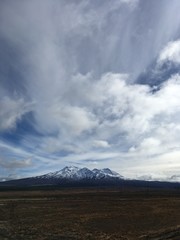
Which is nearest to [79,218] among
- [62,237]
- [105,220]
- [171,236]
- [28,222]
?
[105,220]

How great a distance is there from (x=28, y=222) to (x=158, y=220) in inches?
684

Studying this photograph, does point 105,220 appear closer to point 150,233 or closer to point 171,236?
point 150,233

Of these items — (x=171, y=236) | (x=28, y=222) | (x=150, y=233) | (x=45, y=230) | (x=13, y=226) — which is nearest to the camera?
(x=171, y=236)

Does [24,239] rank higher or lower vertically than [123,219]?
lower

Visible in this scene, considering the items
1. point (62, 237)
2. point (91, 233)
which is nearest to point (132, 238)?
point (91, 233)

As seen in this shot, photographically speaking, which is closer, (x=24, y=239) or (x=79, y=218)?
(x=24, y=239)

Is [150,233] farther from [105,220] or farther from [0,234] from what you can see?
[0,234]

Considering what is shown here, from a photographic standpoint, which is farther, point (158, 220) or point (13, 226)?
point (158, 220)

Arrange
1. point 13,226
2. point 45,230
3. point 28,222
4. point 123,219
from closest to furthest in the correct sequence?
point 45,230 < point 13,226 < point 28,222 < point 123,219

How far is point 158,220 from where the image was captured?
3991 cm

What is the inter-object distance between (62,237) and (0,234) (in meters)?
6.81

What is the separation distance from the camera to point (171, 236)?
1080 inches

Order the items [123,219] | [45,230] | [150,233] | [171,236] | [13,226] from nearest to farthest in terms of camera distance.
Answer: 1. [171,236]
2. [150,233]
3. [45,230]
4. [13,226]
5. [123,219]

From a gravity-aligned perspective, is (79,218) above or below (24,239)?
above
